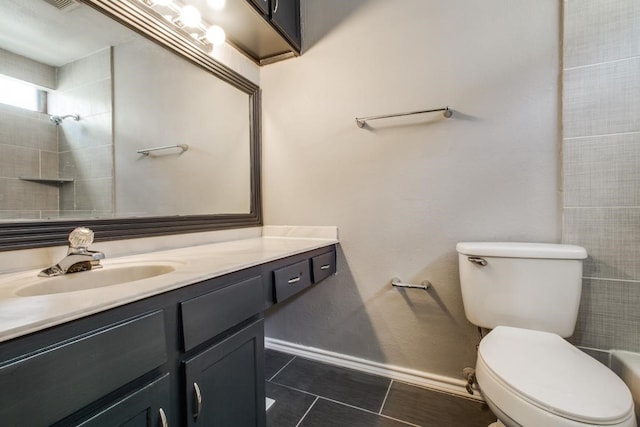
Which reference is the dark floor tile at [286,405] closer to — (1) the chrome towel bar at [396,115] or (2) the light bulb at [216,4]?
(1) the chrome towel bar at [396,115]

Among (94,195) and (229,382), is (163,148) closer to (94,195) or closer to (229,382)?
(94,195)

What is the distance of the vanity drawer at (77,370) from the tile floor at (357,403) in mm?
912

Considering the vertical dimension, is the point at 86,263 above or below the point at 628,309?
above

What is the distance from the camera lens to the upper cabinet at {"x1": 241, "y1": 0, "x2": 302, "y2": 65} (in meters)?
1.47

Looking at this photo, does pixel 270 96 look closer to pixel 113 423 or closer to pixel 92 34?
pixel 92 34

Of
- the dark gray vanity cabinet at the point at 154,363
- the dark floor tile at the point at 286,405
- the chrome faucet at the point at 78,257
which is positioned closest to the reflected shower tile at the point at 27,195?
the chrome faucet at the point at 78,257

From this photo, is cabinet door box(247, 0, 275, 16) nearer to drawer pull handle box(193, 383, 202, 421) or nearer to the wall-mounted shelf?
the wall-mounted shelf

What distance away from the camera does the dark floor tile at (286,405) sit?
1248 millimetres

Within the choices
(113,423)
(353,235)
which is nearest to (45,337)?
(113,423)

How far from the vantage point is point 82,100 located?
3.36 feet

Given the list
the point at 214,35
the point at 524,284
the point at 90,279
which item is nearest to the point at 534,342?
the point at 524,284

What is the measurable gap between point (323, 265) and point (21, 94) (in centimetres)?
132

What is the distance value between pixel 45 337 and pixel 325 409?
3.99 ft

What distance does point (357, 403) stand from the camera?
4.43 feet
